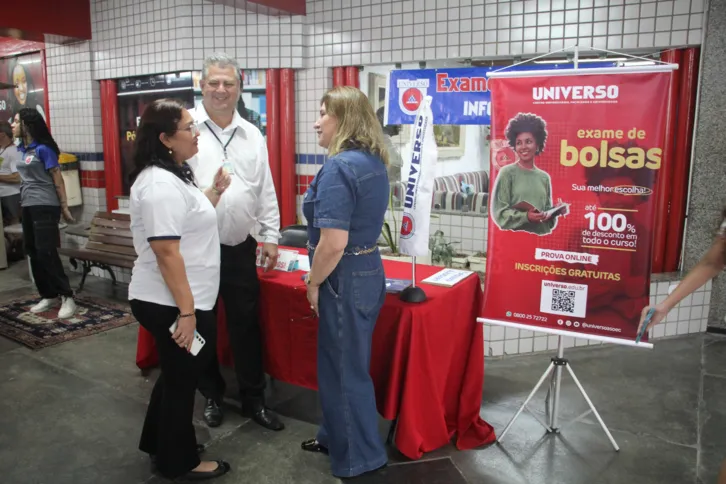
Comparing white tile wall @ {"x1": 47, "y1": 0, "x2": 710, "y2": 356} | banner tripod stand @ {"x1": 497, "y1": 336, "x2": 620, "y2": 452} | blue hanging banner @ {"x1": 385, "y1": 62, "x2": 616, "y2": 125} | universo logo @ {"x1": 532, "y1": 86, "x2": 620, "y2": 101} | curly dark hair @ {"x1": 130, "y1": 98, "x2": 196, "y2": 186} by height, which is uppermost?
white tile wall @ {"x1": 47, "y1": 0, "x2": 710, "y2": 356}

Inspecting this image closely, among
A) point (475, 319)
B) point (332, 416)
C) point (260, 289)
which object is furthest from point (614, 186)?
point (260, 289)

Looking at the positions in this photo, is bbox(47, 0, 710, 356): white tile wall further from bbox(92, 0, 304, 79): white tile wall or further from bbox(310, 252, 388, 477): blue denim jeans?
bbox(310, 252, 388, 477): blue denim jeans

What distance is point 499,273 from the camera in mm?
2752

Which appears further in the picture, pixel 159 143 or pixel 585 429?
pixel 585 429

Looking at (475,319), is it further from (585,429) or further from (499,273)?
(585,429)

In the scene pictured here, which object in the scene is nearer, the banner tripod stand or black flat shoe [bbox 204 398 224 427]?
the banner tripod stand

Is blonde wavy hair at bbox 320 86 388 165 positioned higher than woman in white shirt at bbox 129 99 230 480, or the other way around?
blonde wavy hair at bbox 320 86 388 165

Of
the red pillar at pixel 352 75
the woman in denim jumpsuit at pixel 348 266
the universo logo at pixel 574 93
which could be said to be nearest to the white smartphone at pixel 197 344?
the woman in denim jumpsuit at pixel 348 266

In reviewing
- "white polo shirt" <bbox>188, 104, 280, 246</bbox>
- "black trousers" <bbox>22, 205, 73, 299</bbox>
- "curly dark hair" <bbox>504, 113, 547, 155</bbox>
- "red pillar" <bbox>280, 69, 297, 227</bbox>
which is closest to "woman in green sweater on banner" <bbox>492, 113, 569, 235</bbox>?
"curly dark hair" <bbox>504, 113, 547, 155</bbox>

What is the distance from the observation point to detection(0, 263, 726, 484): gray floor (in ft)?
8.68

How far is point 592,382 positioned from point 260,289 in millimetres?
2147

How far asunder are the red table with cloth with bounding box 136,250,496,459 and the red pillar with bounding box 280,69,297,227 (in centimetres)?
222

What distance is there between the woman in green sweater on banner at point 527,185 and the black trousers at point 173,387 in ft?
4.69

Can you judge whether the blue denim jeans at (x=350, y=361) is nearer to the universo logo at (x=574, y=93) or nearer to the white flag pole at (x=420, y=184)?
the white flag pole at (x=420, y=184)
